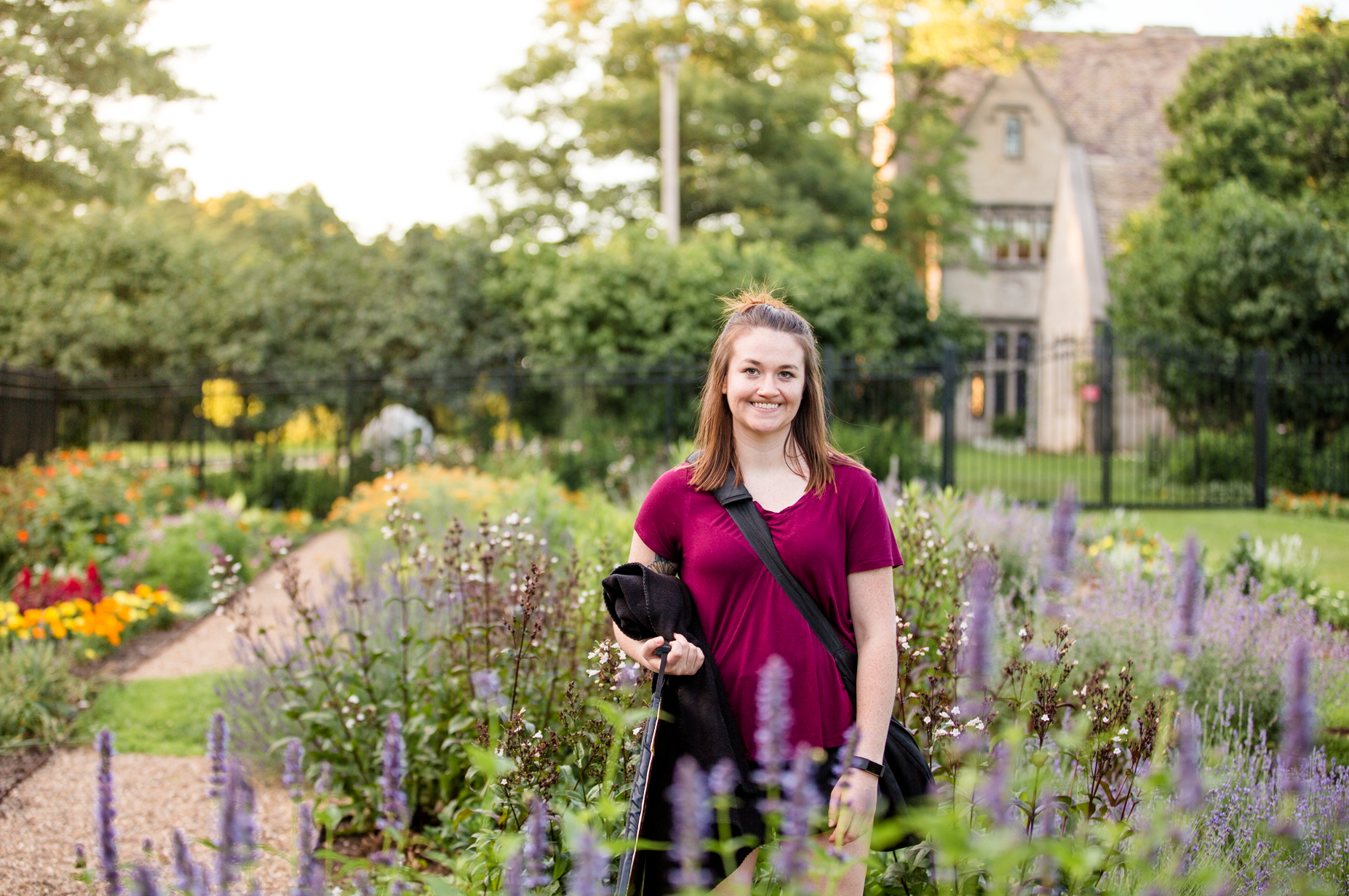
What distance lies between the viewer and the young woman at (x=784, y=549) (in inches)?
77.3

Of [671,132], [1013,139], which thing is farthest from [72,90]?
[1013,139]

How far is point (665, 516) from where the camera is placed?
2160 mm

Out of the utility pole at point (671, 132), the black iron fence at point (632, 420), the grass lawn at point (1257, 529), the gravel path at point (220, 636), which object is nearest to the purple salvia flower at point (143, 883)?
the gravel path at point (220, 636)

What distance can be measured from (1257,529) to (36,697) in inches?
421

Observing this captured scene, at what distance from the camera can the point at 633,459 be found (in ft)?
35.8

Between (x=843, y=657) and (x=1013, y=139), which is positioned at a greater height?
(x=1013, y=139)

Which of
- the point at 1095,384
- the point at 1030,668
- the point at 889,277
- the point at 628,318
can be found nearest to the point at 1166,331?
the point at 1095,384

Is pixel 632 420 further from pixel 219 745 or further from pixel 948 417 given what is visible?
pixel 219 745

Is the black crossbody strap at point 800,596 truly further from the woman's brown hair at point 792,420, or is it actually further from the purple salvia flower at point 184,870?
the purple salvia flower at point 184,870

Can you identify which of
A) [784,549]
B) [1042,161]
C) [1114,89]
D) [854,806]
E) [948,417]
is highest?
[1114,89]

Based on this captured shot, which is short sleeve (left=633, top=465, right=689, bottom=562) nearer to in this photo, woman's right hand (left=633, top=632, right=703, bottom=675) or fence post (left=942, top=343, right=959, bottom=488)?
woman's right hand (left=633, top=632, right=703, bottom=675)

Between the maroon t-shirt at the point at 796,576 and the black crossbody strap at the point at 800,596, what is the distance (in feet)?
0.04

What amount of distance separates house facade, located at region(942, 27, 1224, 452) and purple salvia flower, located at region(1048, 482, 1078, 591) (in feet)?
76.3

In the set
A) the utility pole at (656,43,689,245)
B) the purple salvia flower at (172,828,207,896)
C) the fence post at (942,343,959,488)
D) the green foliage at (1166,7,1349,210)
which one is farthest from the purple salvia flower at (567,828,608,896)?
the green foliage at (1166,7,1349,210)
